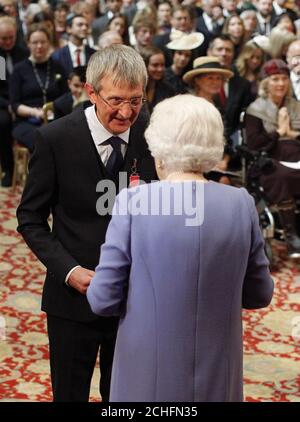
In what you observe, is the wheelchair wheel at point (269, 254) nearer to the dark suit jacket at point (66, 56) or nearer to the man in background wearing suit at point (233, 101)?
the man in background wearing suit at point (233, 101)

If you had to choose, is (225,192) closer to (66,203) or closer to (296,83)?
(66,203)

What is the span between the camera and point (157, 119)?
6.45ft

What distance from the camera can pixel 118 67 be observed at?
2.29 meters

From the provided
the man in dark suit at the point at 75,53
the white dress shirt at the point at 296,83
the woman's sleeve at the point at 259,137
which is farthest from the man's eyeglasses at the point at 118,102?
the man in dark suit at the point at 75,53

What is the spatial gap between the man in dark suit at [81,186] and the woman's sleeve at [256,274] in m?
0.50

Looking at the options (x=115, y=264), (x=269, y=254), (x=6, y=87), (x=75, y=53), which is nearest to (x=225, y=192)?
(x=115, y=264)

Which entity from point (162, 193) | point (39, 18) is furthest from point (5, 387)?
point (39, 18)

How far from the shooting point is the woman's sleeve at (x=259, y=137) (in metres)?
5.69

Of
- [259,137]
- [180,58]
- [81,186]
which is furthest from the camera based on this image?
[180,58]

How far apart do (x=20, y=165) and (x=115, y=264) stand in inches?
214

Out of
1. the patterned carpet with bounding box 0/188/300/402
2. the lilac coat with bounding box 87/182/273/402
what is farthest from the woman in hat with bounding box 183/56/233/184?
the lilac coat with bounding box 87/182/273/402

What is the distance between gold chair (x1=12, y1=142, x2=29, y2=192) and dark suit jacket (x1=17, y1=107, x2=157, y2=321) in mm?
4539

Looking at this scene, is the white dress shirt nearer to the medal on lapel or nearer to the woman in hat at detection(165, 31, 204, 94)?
the woman in hat at detection(165, 31, 204, 94)
